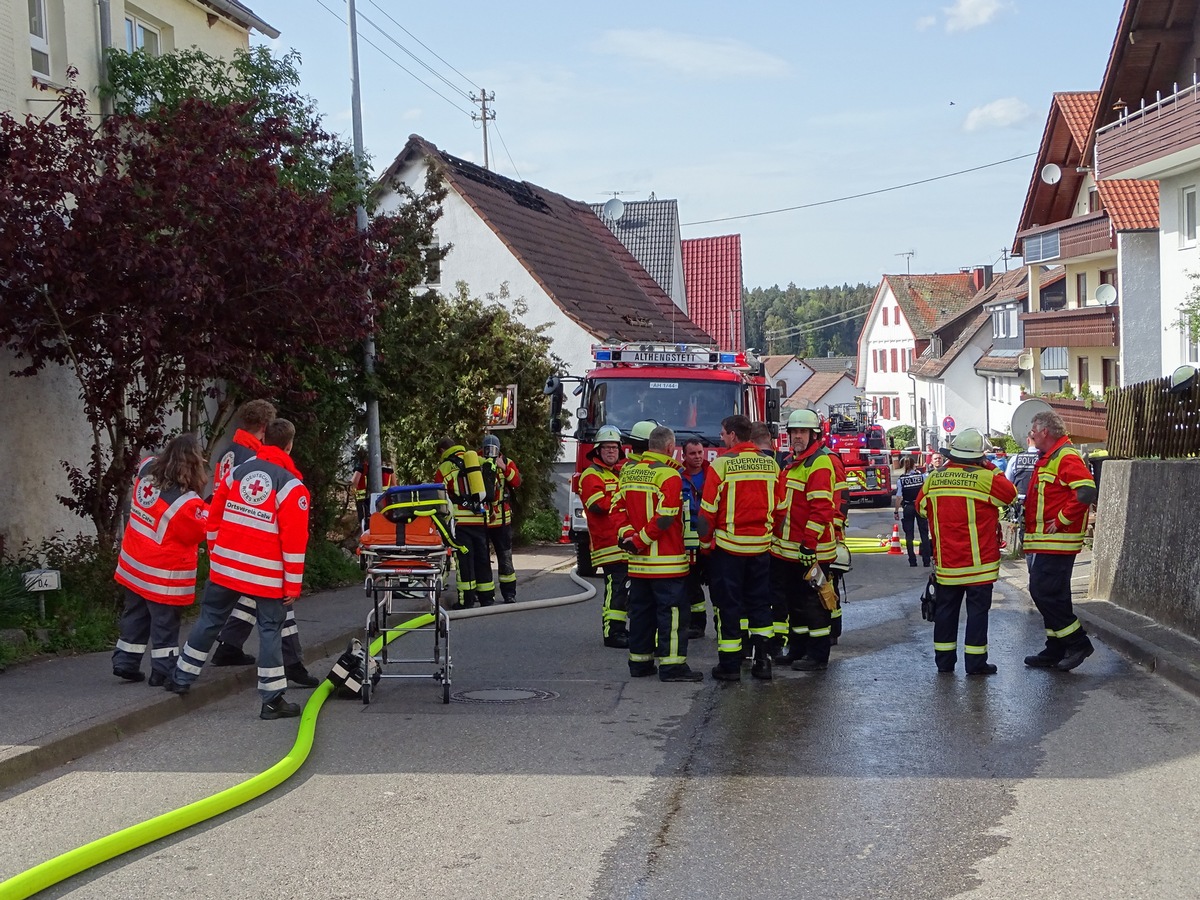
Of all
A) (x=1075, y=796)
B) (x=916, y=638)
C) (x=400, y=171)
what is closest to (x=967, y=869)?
(x=1075, y=796)

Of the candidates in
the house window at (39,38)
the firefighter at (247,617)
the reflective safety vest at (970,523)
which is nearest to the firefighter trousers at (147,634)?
the firefighter at (247,617)

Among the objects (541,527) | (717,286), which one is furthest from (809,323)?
(541,527)

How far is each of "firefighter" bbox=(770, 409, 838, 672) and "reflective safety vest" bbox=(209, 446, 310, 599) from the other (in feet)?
11.6

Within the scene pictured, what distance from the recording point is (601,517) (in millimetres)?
11594

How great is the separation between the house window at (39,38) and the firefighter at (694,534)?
7793 mm

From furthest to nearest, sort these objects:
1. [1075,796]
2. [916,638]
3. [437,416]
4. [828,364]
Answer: [828,364]
[437,416]
[916,638]
[1075,796]

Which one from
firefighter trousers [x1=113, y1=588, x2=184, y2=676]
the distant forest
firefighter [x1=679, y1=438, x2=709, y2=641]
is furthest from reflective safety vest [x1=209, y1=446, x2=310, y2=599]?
the distant forest

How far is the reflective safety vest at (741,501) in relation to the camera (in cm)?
1007

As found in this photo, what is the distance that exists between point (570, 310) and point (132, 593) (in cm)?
2244

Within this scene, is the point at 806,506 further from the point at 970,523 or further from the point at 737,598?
the point at 970,523

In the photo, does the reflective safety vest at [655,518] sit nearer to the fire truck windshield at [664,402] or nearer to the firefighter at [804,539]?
the firefighter at [804,539]

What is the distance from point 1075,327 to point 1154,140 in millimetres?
16084

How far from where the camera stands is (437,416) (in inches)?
921

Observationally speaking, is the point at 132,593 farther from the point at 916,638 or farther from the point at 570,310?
the point at 570,310
